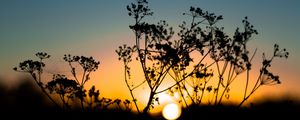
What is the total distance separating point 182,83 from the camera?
3278cm

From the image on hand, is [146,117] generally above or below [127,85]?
below

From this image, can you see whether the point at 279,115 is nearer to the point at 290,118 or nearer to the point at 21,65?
the point at 290,118

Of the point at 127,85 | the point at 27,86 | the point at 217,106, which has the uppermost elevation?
the point at 27,86

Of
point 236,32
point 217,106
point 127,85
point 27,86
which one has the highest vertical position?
point 27,86

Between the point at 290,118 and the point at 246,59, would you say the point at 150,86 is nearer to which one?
the point at 246,59

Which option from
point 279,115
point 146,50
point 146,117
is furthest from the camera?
point 279,115

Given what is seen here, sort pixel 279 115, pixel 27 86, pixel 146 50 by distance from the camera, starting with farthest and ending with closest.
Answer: pixel 27 86
pixel 279 115
pixel 146 50

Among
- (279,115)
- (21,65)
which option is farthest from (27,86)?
(21,65)

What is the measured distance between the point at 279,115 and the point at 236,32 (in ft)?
129

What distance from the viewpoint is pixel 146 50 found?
2995 cm

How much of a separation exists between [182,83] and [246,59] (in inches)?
171

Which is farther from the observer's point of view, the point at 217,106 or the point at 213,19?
the point at 217,106

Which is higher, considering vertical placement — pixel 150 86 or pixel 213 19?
pixel 213 19

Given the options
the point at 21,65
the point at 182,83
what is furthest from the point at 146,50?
the point at 21,65
